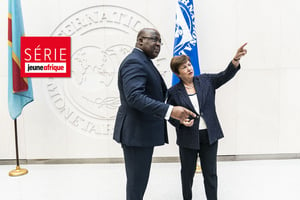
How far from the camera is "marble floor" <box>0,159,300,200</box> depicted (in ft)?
8.21

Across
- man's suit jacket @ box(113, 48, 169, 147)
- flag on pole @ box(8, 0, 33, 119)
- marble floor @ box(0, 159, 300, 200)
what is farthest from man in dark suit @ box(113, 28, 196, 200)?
flag on pole @ box(8, 0, 33, 119)

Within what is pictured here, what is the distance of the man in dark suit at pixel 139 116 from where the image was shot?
1.53 meters

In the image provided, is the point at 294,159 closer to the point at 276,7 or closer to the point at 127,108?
the point at 276,7

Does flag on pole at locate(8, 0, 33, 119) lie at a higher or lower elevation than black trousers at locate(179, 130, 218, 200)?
higher

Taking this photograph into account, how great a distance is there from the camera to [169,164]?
11.0 ft

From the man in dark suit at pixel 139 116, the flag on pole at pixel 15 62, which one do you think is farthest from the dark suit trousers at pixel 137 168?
the flag on pole at pixel 15 62

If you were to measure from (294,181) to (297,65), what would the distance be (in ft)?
4.55

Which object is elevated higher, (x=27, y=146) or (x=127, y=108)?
(x=127, y=108)

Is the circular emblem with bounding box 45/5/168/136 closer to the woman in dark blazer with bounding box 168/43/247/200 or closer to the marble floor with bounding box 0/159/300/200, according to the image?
the marble floor with bounding box 0/159/300/200

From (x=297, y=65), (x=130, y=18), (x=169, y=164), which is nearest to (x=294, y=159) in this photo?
(x=297, y=65)

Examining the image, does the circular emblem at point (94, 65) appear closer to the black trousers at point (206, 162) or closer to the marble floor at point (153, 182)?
the marble floor at point (153, 182)

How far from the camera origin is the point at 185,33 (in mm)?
2869

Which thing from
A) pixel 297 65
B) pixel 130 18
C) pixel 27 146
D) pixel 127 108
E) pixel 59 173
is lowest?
A: pixel 59 173

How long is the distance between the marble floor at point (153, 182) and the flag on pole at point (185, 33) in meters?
1.09
